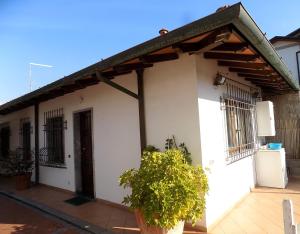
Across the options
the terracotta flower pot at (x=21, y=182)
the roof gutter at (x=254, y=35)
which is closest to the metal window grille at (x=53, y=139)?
the terracotta flower pot at (x=21, y=182)

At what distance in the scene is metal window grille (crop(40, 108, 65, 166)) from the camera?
7.99 meters

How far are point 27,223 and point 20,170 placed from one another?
12.9 feet

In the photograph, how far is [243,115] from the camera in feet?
22.8

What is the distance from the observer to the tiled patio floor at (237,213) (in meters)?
4.48

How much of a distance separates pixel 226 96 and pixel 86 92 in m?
3.65

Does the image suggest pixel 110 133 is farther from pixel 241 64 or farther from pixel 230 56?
pixel 241 64

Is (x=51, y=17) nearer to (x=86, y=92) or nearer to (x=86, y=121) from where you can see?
(x=86, y=92)

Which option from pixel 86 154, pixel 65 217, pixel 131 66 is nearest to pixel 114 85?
pixel 131 66

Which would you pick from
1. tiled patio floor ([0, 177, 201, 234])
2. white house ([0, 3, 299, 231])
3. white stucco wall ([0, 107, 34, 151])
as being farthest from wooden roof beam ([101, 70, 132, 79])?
white stucco wall ([0, 107, 34, 151])

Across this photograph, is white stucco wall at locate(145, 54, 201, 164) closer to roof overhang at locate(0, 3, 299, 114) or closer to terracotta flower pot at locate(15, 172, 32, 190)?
roof overhang at locate(0, 3, 299, 114)

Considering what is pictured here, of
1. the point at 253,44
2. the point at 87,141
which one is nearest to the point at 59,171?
the point at 87,141

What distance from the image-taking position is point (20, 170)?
28.7 ft

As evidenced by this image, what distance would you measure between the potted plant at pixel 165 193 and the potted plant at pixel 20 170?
604 centimetres

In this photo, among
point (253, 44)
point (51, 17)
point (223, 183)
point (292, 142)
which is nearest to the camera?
point (253, 44)
